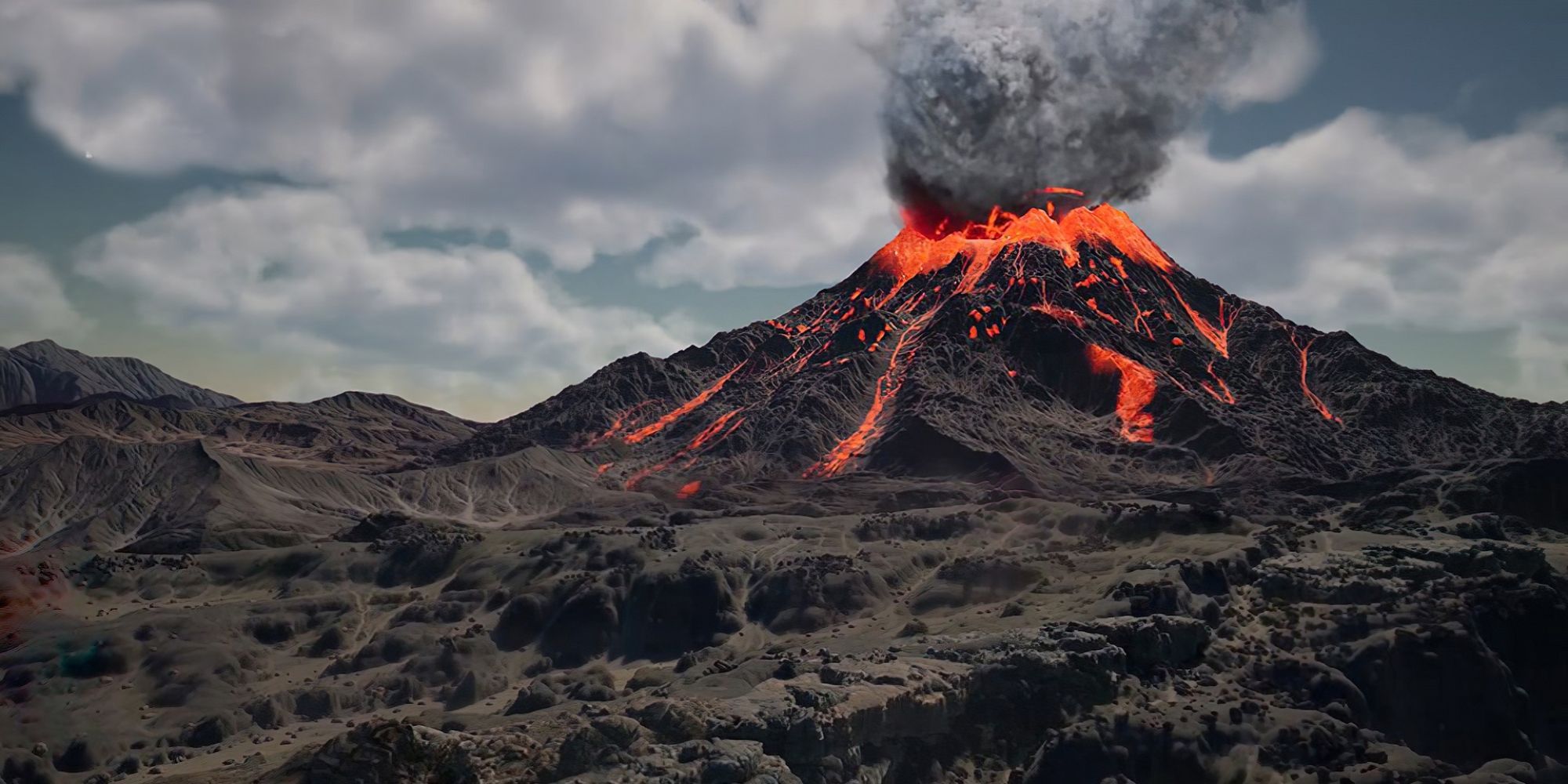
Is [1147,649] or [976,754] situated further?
[1147,649]

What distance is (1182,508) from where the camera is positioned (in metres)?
176

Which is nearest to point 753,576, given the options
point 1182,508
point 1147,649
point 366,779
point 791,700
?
point 1182,508

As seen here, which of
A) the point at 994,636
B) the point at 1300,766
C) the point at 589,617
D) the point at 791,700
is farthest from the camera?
the point at 589,617

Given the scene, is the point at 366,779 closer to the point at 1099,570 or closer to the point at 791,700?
the point at 791,700

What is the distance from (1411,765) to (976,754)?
104 feet

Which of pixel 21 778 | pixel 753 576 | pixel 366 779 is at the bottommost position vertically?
pixel 21 778

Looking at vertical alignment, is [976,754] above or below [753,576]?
below

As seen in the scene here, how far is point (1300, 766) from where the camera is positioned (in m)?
95.6

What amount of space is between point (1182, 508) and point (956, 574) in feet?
128

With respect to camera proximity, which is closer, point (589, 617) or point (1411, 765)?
point (1411, 765)

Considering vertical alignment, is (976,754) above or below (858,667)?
below

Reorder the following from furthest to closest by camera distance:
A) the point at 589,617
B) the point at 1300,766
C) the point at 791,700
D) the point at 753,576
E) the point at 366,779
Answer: the point at 753,576 < the point at 589,617 < the point at 1300,766 < the point at 791,700 < the point at 366,779

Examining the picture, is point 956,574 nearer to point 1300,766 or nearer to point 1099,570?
point 1099,570

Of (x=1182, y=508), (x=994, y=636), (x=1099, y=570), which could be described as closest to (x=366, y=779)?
(x=994, y=636)
